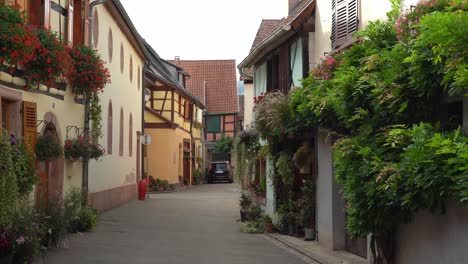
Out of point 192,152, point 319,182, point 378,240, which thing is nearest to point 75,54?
point 319,182

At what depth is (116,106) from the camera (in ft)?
73.7

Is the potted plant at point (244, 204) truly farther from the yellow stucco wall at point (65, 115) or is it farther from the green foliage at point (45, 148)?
the green foliage at point (45, 148)

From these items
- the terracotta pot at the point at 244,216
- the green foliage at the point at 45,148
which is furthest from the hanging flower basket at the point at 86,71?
the terracotta pot at the point at 244,216

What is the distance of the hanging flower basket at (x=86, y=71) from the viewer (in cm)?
1470

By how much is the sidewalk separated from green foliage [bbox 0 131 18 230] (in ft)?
17.5

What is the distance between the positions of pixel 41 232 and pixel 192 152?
1492 inches

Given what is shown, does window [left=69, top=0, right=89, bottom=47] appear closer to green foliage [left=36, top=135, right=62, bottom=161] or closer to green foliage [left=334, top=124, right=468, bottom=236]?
green foliage [left=36, top=135, right=62, bottom=161]

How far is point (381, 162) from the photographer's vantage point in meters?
7.37

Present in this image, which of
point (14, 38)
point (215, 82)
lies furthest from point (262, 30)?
point (215, 82)

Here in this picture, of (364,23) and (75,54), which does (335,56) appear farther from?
(75,54)

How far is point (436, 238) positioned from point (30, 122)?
7.83m

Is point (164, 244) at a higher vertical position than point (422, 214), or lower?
lower

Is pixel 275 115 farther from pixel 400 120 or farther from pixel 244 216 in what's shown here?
pixel 400 120

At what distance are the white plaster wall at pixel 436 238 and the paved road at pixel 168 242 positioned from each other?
10.7 feet
